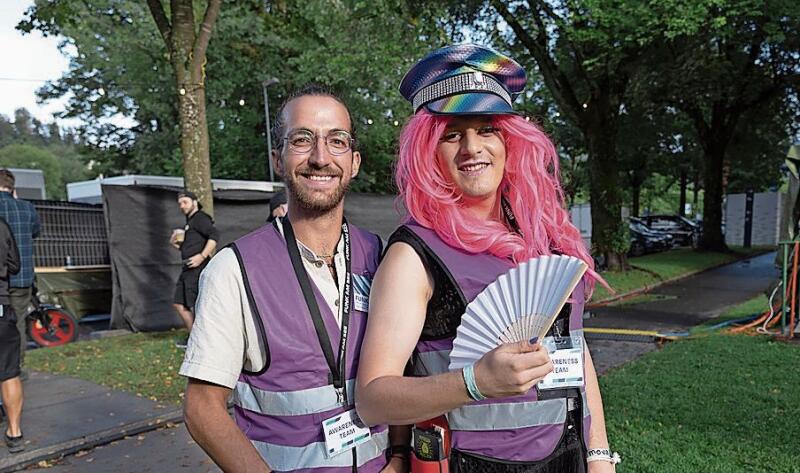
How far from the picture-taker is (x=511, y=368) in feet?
3.74

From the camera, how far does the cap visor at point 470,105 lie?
1495 millimetres

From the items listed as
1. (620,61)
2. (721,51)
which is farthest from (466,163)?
(721,51)

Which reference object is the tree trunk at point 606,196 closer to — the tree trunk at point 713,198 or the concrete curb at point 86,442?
the tree trunk at point 713,198

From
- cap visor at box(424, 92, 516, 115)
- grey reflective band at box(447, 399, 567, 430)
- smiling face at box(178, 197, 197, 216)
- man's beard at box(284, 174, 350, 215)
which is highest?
cap visor at box(424, 92, 516, 115)

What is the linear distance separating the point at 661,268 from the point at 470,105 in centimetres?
1576

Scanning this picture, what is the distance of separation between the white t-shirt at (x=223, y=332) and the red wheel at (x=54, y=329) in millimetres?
7873

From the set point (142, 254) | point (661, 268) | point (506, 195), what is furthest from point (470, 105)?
point (661, 268)

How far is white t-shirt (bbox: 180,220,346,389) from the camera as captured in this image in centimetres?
148

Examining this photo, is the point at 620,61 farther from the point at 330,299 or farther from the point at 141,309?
the point at 330,299

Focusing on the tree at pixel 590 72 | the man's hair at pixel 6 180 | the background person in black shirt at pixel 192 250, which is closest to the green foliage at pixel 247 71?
the tree at pixel 590 72

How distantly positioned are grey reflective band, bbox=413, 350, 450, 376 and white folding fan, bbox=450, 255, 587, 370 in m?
0.14

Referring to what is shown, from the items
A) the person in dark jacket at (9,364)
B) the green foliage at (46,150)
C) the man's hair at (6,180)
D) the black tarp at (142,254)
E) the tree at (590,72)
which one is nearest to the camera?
the person in dark jacket at (9,364)

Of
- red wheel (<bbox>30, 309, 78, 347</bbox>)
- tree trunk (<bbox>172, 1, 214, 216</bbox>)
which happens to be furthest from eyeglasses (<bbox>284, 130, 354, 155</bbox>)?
red wheel (<bbox>30, 309, 78, 347</bbox>)

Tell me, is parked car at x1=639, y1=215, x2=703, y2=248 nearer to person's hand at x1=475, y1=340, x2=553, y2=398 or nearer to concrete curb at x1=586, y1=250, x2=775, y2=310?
concrete curb at x1=586, y1=250, x2=775, y2=310
